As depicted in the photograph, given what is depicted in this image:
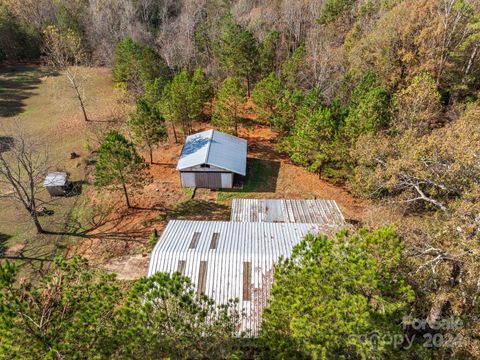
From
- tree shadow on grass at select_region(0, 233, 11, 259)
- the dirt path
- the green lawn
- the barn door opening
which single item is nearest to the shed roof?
tree shadow on grass at select_region(0, 233, 11, 259)

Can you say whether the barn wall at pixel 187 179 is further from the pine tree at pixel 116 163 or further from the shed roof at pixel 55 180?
the shed roof at pixel 55 180

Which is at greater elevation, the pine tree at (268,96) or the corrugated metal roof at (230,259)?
the pine tree at (268,96)

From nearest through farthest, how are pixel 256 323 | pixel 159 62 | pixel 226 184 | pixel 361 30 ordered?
1. pixel 256 323
2. pixel 226 184
3. pixel 361 30
4. pixel 159 62

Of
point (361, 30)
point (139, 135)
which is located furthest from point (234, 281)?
point (361, 30)

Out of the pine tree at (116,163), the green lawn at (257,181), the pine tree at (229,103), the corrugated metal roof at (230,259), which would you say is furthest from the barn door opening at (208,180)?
the pine tree at (229,103)

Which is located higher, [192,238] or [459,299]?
[459,299]

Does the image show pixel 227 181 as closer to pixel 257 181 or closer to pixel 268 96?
pixel 257 181

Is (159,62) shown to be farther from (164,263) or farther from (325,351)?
(325,351)
